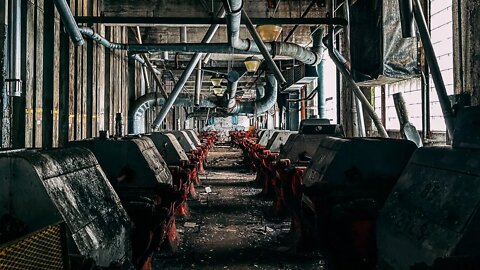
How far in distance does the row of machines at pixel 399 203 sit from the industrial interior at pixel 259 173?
1 centimetres

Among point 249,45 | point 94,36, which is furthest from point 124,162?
point 249,45

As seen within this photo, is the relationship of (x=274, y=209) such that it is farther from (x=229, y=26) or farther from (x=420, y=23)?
(x=420, y=23)

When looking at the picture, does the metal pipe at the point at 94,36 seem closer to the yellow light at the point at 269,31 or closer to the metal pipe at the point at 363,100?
the yellow light at the point at 269,31

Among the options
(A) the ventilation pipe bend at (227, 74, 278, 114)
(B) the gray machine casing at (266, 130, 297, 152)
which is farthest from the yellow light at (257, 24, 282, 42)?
(A) the ventilation pipe bend at (227, 74, 278, 114)

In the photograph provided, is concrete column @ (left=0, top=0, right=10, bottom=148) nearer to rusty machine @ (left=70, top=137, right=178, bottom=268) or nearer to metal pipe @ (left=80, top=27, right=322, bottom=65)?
rusty machine @ (left=70, top=137, right=178, bottom=268)

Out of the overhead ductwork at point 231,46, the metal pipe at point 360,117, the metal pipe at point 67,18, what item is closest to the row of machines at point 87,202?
the metal pipe at point 67,18

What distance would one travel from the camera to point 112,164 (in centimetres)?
450

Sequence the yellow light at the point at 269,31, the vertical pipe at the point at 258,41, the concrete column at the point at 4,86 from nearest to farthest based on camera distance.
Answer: the concrete column at the point at 4,86, the vertical pipe at the point at 258,41, the yellow light at the point at 269,31

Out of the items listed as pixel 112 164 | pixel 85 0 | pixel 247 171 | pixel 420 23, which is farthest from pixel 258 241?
pixel 247 171

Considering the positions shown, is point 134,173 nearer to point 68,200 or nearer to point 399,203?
point 68,200

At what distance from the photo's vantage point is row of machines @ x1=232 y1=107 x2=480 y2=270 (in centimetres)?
228

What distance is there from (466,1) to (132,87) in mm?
10361

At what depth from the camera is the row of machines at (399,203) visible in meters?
Result: 2.28

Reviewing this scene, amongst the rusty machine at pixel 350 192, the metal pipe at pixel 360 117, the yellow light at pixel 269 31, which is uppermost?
Result: the yellow light at pixel 269 31
